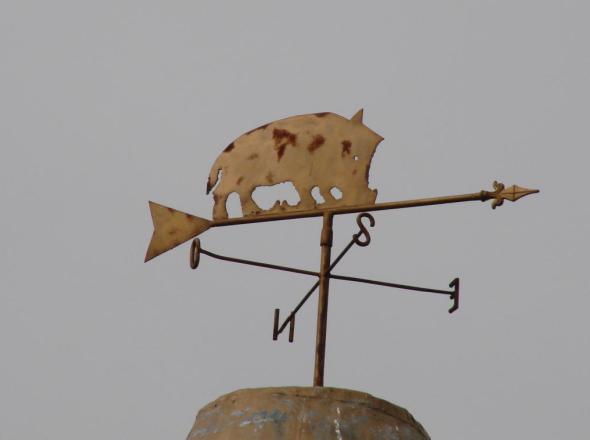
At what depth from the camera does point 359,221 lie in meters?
4.28

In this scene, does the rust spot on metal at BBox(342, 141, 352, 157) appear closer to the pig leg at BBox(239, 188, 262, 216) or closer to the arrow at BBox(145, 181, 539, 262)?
the arrow at BBox(145, 181, 539, 262)

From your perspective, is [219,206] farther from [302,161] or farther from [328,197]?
→ [328,197]

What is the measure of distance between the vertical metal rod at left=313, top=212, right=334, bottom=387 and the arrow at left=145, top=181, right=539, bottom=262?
12 cm

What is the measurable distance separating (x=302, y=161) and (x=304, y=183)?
12 cm

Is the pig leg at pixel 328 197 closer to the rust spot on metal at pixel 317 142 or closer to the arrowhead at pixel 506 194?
the rust spot on metal at pixel 317 142

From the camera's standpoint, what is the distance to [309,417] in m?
3.35

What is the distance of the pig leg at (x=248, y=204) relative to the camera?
4500mm

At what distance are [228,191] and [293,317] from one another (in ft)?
2.09

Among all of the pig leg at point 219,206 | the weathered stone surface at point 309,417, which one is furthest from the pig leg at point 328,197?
the weathered stone surface at point 309,417

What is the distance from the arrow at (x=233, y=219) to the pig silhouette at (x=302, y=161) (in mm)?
41

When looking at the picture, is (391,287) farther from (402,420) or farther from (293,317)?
(402,420)

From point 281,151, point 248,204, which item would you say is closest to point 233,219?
point 248,204

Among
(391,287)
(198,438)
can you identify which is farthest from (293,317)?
(198,438)

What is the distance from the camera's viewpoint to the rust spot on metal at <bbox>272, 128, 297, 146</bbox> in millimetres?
4469
